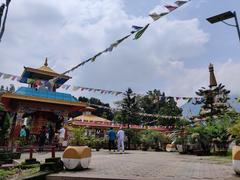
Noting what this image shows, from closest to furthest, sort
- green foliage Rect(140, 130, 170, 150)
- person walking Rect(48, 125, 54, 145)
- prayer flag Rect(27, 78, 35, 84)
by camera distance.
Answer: prayer flag Rect(27, 78, 35, 84), person walking Rect(48, 125, 54, 145), green foliage Rect(140, 130, 170, 150)

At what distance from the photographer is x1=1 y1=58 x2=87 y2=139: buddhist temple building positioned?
2195 centimetres

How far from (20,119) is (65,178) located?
15264mm

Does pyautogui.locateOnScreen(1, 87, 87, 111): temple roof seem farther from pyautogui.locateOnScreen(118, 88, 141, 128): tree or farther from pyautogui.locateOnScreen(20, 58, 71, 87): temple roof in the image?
pyautogui.locateOnScreen(118, 88, 141, 128): tree

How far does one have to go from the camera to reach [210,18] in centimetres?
1027

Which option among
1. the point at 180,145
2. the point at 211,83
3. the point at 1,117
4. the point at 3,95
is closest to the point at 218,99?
the point at 211,83

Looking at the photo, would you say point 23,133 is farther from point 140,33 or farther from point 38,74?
point 140,33

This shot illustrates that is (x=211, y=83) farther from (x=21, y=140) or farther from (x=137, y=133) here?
(x=21, y=140)

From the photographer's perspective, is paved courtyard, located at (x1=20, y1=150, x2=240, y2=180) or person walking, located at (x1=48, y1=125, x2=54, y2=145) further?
person walking, located at (x1=48, y1=125, x2=54, y2=145)

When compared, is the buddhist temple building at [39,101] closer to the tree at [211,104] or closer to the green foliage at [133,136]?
the green foliage at [133,136]

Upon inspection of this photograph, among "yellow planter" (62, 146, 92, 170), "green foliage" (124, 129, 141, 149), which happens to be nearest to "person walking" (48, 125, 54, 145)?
"green foliage" (124, 129, 141, 149)

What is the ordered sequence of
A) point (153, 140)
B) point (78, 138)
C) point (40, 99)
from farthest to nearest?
1. point (153, 140)
2. point (40, 99)
3. point (78, 138)

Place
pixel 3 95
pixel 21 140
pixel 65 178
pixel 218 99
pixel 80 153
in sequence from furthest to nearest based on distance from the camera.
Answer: pixel 218 99 < pixel 21 140 < pixel 3 95 < pixel 80 153 < pixel 65 178

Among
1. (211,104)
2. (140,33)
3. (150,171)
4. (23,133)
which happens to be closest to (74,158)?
(150,171)

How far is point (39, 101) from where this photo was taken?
22.3 metres
